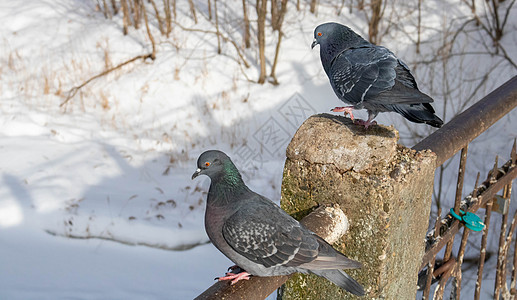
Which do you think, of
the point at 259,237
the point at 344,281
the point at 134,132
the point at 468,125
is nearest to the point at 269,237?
the point at 259,237

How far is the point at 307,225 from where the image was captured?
129 cm

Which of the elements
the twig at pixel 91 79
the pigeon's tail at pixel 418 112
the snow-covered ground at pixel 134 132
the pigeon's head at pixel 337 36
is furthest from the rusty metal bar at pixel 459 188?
the twig at pixel 91 79

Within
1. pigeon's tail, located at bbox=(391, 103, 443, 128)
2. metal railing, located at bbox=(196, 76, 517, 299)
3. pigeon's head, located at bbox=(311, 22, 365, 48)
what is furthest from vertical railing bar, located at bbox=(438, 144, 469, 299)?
pigeon's head, located at bbox=(311, 22, 365, 48)

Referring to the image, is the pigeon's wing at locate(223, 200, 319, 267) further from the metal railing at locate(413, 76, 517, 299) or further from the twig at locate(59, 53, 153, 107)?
the twig at locate(59, 53, 153, 107)

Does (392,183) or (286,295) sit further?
(286,295)

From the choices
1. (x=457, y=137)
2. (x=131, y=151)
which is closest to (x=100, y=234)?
(x=131, y=151)

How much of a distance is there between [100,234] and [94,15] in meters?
4.12

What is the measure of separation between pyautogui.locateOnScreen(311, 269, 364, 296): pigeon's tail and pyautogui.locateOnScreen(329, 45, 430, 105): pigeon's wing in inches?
20.8

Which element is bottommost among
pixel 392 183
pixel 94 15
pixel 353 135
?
pixel 392 183

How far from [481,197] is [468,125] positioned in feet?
0.87

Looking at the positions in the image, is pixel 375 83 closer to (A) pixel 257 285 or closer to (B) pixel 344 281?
(B) pixel 344 281

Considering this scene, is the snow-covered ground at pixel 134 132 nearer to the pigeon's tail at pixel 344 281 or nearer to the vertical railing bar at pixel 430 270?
the vertical railing bar at pixel 430 270

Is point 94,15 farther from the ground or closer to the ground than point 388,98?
farther from the ground

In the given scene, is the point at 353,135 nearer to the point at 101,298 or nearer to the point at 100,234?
the point at 101,298
